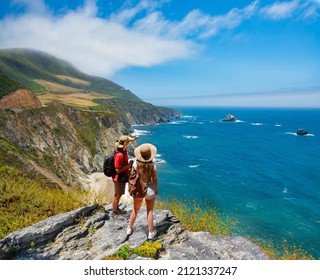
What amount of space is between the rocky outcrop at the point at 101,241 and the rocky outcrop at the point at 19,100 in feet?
188

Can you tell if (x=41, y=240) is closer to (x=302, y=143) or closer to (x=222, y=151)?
(x=222, y=151)

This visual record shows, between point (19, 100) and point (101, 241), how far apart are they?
61995 mm

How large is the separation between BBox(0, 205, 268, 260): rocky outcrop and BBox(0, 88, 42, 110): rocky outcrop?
57.3 m

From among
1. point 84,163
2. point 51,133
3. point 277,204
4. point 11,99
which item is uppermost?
point 11,99


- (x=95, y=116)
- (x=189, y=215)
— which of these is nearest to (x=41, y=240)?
(x=189, y=215)

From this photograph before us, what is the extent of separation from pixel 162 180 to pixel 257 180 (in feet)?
68.8

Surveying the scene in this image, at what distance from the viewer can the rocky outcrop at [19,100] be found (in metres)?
57.8

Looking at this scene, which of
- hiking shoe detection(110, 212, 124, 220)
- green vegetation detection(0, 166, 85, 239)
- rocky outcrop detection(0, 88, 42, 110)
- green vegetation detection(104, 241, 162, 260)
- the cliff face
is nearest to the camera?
green vegetation detection(104, 241, 162, 260)

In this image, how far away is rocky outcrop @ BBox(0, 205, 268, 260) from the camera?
6613 mm

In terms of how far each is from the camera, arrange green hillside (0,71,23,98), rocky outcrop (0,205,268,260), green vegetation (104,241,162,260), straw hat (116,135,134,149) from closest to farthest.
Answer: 1. green vegetation (104,241,162,260)
2. rocky outcrop (0,205,268,260)
3. straw hat (116,135,134,149)
4. green hillside (0,71,23,98)

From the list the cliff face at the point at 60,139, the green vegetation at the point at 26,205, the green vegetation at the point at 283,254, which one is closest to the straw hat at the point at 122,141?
the green vegetation at the point at 26,205

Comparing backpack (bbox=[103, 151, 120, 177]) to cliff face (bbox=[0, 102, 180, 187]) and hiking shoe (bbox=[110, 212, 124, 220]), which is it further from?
cliff face (bbox=[0, 102, 180, 187])

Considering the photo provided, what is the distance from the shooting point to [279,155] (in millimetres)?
84500

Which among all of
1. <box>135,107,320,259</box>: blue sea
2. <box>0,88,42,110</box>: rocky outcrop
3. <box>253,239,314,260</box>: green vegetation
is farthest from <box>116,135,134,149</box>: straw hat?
<box>0,88,42,110</box>: rocky outcrop
